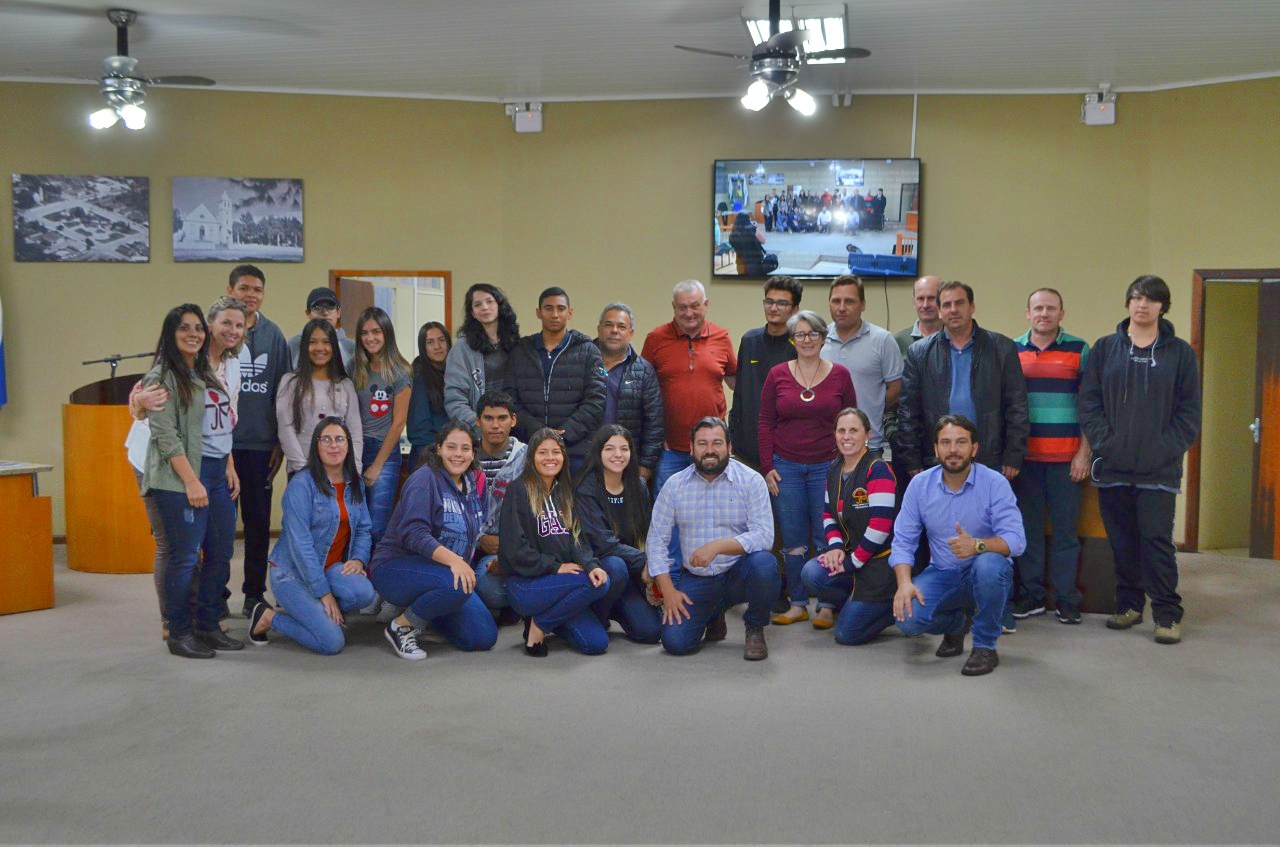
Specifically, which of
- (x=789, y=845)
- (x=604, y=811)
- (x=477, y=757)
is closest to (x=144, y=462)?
(x=477, y=757)

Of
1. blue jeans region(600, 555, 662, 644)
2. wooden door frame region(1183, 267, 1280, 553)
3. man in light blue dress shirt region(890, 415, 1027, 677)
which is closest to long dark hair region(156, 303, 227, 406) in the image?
blue jeans region(600, 555, 662, 644)

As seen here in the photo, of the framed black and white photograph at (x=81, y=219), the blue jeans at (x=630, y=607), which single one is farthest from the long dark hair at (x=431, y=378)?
the framed black and white photograph at (x=81, y=219)

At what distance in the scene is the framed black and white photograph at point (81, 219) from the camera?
23.1 ft

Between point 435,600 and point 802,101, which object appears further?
point 802,101

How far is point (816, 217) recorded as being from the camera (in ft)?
23.6

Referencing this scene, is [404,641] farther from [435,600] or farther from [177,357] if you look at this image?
[177,357]

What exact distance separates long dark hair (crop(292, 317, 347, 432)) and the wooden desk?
1395 millimetres

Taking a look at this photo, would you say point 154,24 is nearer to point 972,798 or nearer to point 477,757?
point 477,757

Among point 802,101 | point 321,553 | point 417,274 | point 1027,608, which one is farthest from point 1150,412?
point 417,274

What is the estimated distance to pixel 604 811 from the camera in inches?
111

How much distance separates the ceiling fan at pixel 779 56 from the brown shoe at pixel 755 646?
2.71 m

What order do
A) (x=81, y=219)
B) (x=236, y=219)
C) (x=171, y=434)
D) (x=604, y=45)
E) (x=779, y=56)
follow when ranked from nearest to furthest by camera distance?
1. (x=171, y=434)
2. (x=779, y=56)
3. (x=604, y=45)
4. (x=81, y=219)
5. (x=236, y=219)

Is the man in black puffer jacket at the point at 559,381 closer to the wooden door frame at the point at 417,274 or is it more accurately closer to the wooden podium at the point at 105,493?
the wooden door frame at the point at 417,274

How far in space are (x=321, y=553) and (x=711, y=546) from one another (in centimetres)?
159
